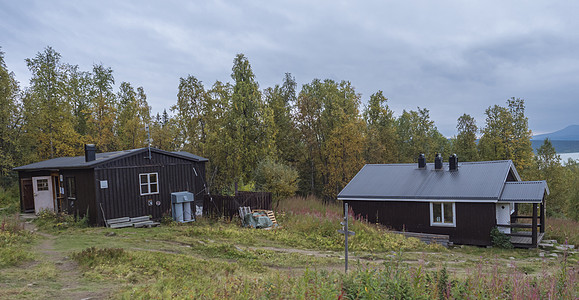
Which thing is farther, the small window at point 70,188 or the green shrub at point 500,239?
the small window at point 70,188

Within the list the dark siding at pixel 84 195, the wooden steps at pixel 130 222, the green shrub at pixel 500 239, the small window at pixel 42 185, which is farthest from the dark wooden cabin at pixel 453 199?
the small window at pixel 42 185

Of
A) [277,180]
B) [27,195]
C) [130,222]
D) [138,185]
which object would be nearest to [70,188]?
[138,185]

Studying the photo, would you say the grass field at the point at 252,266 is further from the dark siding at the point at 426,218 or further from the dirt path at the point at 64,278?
the dark siding at the point at 426,218

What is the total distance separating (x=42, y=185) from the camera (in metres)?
19.3

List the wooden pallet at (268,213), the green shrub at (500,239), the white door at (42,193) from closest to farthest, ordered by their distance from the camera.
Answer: the green shrub at (500,239), the wooden pallet at (268,213), the white door at (42,193)

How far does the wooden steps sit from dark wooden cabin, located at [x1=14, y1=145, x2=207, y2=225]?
0.91 feet

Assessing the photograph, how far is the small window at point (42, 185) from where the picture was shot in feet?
63.3

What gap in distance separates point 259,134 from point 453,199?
14.8 m

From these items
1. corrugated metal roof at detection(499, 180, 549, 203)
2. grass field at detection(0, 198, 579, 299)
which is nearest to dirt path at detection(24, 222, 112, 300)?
grass field at detection(0, 198, 579, 299)

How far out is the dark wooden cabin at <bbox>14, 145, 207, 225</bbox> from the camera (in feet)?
54.3

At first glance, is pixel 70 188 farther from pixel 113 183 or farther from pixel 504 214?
pixel 504 214

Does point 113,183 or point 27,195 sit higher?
point 113,183

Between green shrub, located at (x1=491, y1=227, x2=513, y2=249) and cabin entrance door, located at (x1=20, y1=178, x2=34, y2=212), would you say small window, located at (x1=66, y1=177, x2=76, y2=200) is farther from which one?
green shrub, located at (x1=491, y1=227, x2=513, y2=249)

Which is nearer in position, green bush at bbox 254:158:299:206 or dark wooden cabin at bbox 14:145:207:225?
dark wooden cabin at bbox 14:145:207:225
